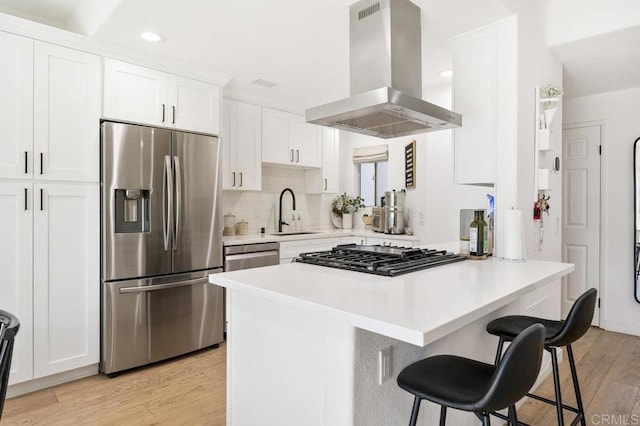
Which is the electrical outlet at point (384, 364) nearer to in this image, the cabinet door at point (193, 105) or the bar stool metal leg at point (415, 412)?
the bar stool metal leg at point (415, 412)

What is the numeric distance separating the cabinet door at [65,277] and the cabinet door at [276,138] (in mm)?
1874

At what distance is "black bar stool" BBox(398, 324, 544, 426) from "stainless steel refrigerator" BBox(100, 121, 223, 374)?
2283 mm

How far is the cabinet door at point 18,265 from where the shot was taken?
245cm

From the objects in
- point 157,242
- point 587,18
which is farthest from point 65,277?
point 587,18

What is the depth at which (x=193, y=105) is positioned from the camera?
3.31 m

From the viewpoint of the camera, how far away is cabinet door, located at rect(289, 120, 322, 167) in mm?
4527

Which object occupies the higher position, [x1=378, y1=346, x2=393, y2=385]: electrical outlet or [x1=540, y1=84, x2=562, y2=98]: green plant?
[x1=540, y1=84, x2=562, y2=98]: green plant

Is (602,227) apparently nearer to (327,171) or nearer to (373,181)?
(373,181)

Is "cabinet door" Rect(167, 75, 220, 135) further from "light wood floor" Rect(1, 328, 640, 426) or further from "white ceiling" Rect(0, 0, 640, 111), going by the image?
"light wood floor" Rect(1, 328, 640, 426)

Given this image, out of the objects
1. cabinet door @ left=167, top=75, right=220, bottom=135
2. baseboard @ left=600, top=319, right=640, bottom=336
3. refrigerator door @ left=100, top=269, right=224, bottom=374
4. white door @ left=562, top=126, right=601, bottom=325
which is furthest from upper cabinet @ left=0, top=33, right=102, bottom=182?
baseboard @ left=600, top=319, right=640, bottom=336

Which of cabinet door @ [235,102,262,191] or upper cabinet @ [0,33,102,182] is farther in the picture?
cabinet door @ [235,102,262,191]

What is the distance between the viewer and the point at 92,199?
110 inches

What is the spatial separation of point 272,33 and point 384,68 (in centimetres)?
97

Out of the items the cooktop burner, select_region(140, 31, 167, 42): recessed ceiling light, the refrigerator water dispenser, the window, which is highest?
select_region(140, 31, 167, 42): recessed ceiling light
